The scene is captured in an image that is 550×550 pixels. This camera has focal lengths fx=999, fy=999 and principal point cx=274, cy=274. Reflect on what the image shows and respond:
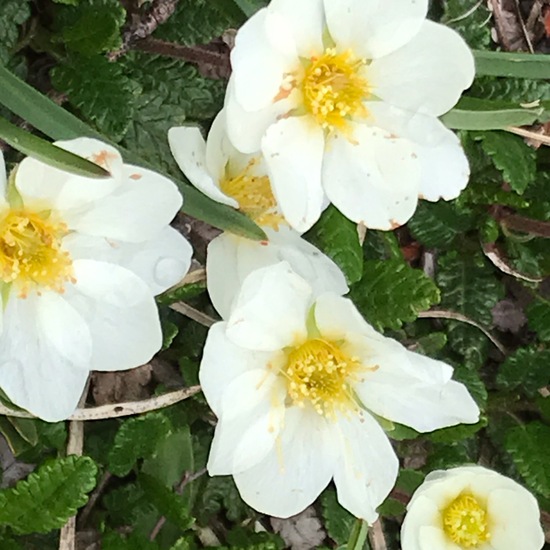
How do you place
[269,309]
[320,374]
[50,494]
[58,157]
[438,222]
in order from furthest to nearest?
[438,222] → [50,494] → [320,374] → [269,309] → [58,157]

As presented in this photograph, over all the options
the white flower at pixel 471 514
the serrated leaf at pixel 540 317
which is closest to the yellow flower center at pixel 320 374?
the white flower at pixel 471 514

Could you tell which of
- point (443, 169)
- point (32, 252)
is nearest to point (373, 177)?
point (443, 169)

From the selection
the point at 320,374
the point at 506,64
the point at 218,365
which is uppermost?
the point at 506,64

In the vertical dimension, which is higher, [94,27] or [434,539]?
[94,27]

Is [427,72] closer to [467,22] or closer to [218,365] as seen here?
[218,365]

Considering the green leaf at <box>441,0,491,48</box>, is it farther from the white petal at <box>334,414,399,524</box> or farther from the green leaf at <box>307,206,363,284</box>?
the white petal at <box>334,414,399,524</box>

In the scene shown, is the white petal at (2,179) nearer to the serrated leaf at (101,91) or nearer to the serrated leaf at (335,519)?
the serrated leaf at (101,91)
